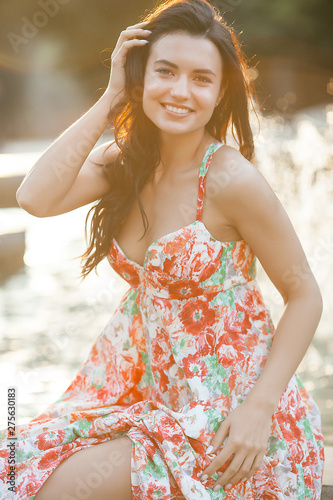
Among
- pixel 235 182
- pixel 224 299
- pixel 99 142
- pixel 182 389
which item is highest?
pixel 99 142

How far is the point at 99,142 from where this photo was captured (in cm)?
1241

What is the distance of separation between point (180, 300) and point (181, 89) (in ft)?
2.00

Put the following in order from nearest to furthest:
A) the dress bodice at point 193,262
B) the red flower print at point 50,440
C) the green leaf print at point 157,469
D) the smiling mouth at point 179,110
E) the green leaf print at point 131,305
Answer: the green leaf print at point 157,469 → the red flower print at point 50,440 → the dress bodice at point 193,262 → the smiling mouth at point 179,110 → the green leaf print at point 131,305

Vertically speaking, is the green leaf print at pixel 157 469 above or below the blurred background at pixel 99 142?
below

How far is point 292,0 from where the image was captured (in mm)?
18266

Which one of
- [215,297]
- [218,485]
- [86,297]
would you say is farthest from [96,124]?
[86,297]

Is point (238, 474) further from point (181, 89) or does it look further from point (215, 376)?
point (181, 89)

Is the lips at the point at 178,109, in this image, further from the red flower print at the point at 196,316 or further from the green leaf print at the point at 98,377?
the green leaf print at the point at 98,377

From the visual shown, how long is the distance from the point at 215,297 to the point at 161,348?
0.72ft

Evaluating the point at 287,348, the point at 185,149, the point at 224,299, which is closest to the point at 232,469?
the point at 287,348

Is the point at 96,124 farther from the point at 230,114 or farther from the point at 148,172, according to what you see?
the point at 230,114

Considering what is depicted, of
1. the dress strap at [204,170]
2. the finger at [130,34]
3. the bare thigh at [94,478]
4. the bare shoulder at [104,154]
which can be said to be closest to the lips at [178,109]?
the dress strap at [204,170]

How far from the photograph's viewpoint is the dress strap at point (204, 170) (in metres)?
2.12

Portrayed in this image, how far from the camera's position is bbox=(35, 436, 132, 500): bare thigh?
6.12ft
